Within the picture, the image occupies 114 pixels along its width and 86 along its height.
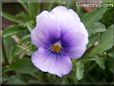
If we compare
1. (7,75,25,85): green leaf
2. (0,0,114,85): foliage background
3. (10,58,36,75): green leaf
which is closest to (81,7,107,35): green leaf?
(0,0,114,85): foliage background

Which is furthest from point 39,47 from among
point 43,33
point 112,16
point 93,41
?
point 112,16

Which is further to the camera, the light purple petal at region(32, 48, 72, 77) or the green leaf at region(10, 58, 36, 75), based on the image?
the green leaf at region(10, 58, 36, 75)

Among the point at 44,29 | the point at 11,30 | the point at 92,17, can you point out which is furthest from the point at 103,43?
the point at 11,30

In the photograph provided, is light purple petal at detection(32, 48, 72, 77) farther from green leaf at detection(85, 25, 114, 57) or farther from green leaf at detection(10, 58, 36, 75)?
green leaf at detection(10, 58, 36, 75)

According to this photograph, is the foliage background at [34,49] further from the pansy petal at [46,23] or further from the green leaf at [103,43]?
the pansy petal at [46,23]

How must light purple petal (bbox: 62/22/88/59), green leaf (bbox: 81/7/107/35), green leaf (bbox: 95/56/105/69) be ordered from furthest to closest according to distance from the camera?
green leaf (bbox: 95/56/105/69) → green leaf (bbox: 81/7/107/35) → light purple petal (bbox: 62/22/88/59)

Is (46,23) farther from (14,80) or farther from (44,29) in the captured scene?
(14,80)
